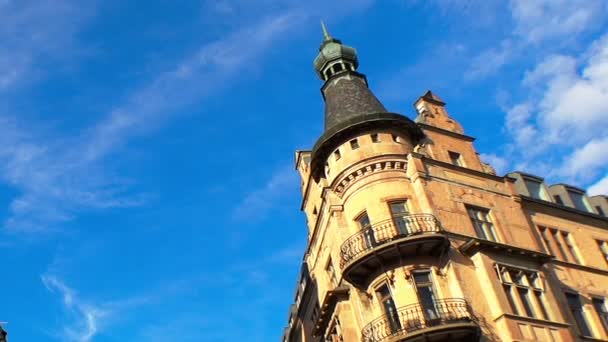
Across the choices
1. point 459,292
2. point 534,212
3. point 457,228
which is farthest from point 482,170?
point 459,292

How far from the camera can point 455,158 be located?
37969 mm

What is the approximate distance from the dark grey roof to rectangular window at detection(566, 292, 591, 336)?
1255 cm

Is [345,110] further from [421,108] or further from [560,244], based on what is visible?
[560,244]

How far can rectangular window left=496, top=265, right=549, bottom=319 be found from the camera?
1233 inches

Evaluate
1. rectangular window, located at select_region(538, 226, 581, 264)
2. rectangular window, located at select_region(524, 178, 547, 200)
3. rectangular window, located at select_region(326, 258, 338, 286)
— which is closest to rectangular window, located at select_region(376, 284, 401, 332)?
rectangular window, located at select_region(326, 258, 338, 286)

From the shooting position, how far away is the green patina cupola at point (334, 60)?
4322cm

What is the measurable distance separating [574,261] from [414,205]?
9.50 metres

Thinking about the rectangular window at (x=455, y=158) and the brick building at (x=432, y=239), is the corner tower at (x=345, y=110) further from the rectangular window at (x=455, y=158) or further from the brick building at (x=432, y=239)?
the rectangular window at (x=455, y=158)

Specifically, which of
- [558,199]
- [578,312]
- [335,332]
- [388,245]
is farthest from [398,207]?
[558,199]

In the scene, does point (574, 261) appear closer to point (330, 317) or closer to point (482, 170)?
point (482, 170)

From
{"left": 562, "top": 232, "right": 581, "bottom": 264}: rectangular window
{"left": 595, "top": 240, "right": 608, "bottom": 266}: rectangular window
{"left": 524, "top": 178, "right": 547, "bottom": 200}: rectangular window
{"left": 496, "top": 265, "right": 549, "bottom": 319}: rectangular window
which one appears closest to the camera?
{"left": 496, "top": 265, "right": 549, "bottom": 319}: rectangular window

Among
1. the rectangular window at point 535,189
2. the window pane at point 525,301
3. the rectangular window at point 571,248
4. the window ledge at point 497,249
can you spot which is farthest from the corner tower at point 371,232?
the rectangular window at point 571,248

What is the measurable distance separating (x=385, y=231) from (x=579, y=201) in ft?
47.9

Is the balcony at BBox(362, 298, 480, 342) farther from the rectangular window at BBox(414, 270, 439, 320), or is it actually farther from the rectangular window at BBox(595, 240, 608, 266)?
the rectangular window at BBox(595, 240, 608, 266)
